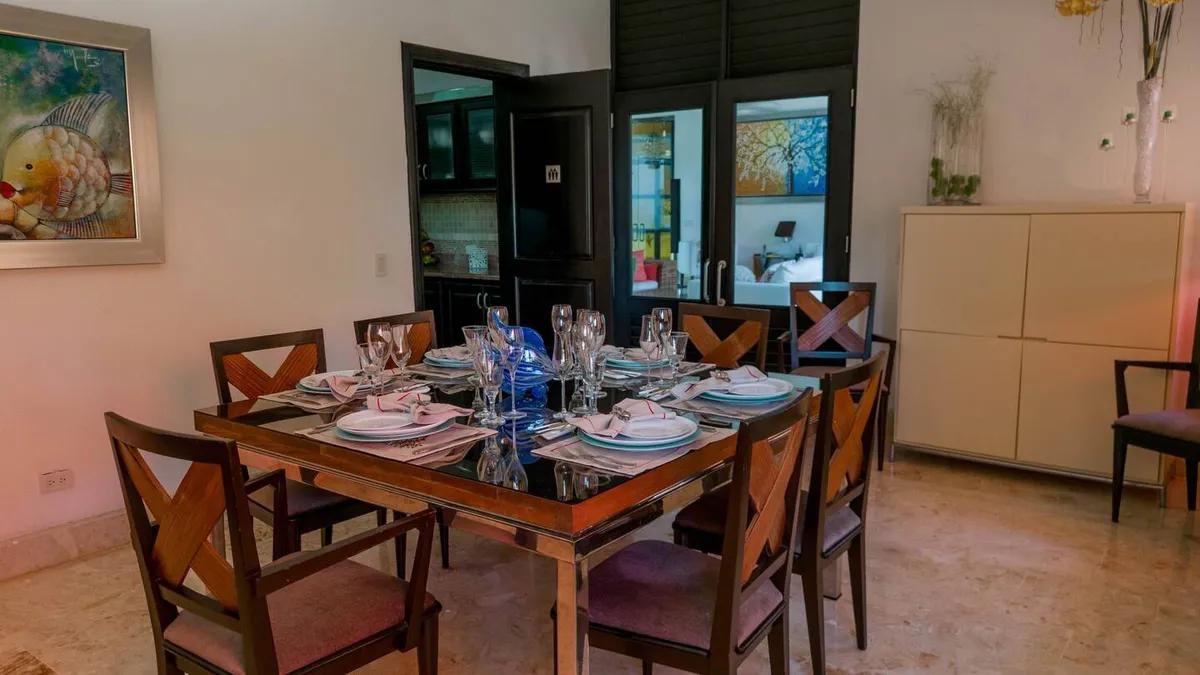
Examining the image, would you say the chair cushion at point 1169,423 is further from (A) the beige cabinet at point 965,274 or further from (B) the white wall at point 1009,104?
(B) the white wall at point 1009,104

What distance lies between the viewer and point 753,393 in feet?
7.27

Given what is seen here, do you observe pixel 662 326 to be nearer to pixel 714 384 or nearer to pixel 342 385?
pixel 714 384

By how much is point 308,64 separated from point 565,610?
2971 millimetres

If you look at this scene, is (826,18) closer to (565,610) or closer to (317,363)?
(317,363)

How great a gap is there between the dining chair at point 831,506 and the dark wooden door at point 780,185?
7.91 ft

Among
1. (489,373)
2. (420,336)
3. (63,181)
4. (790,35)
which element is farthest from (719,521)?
(790,35)

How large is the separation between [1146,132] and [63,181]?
14.2 feet

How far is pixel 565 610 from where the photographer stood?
1.52 m

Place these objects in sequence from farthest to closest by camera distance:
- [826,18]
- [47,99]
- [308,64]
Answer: [826,18] → [308,64] → [47,99]

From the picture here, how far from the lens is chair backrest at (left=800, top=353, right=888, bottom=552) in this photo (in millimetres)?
1939

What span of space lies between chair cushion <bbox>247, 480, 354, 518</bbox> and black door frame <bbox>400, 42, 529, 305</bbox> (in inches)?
73.6

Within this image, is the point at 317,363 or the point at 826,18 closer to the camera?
the point at 317,363

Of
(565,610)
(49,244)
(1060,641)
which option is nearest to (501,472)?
(565,610)

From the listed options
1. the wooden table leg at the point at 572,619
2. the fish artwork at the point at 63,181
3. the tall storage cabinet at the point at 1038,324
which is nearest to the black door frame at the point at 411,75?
the fish artwork at the point at 63,181
